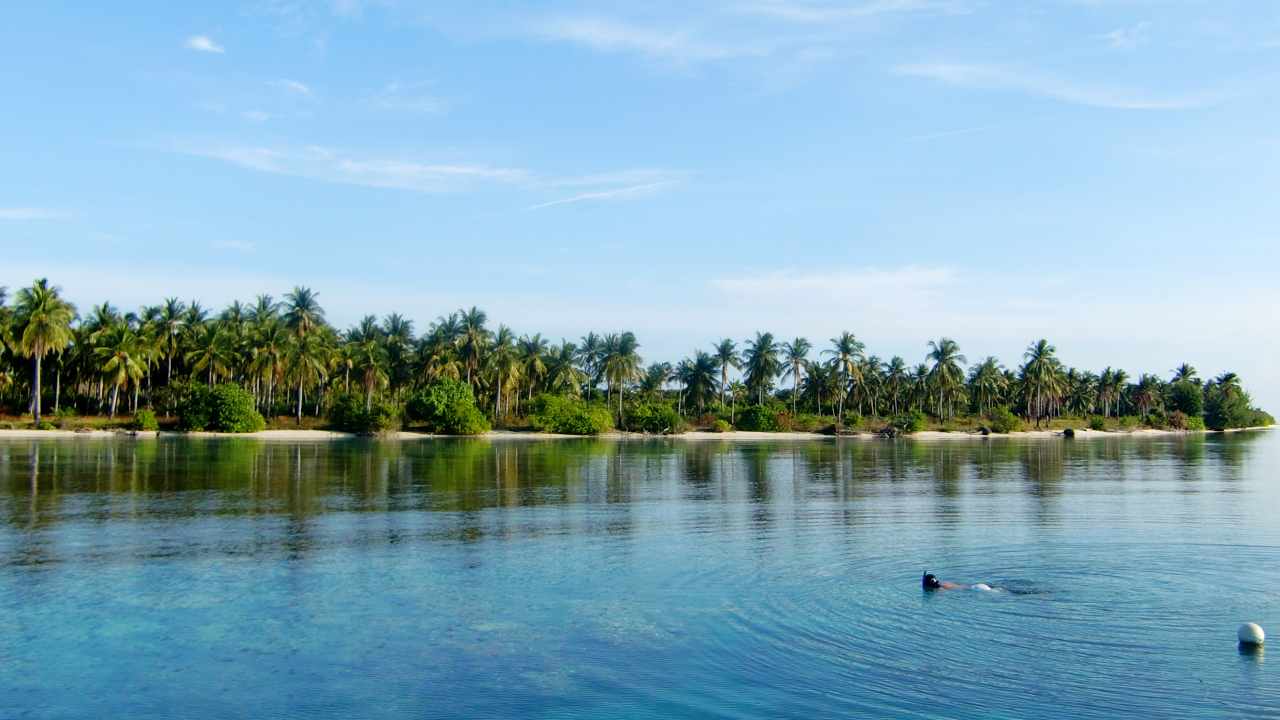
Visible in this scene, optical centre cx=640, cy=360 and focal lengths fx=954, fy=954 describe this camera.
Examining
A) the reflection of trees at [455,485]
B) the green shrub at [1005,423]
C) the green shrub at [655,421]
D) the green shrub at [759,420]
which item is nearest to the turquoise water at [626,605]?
the reflection of trees at [455,485]

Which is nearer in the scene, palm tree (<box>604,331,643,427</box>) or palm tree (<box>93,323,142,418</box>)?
palm tree (<box>93,323,142,418</box>)

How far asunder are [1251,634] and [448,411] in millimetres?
105496

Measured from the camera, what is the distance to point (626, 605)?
2020 centimetres

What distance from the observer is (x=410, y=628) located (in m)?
18.1

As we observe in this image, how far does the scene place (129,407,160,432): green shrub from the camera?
4040 inches

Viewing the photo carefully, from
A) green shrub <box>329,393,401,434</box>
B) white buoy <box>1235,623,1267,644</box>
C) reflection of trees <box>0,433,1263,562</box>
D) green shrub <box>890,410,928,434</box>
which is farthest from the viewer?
green shrub <box>890,410,928,434</box>

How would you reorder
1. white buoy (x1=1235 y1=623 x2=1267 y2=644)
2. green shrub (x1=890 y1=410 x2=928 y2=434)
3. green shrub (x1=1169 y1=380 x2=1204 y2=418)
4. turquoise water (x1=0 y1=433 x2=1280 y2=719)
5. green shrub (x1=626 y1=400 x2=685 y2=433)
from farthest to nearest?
green shrub (x1=1169 y1=380 x2=1204 y2=418)
green shrub (x1=890 y1=410 x2=928 y2=434)
green shrub (x1=626 y1=400 x2=685 y2=433)
white buoy (x1=1235 y1=623 x2=1267 y2=644)
turquoise water (x1=0 y1=433 x2=1280 y2=719)

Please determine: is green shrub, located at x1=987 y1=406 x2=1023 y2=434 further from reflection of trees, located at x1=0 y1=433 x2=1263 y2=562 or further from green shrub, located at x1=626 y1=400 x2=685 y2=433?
reflection of trees, located at x1=0 y1=433 x2=1263 y2=562

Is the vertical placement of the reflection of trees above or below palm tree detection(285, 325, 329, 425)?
below

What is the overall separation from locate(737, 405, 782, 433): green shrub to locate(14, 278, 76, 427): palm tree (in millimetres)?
85870

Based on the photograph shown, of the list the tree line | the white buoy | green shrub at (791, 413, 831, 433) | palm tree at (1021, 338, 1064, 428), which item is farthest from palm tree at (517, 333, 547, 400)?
the white buoy

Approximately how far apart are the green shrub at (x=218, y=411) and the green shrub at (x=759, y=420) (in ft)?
221

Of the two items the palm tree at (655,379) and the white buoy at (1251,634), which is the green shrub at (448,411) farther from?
the white buoy at (1251,634)

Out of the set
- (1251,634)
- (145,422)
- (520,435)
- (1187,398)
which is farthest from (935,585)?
(1187,398)
